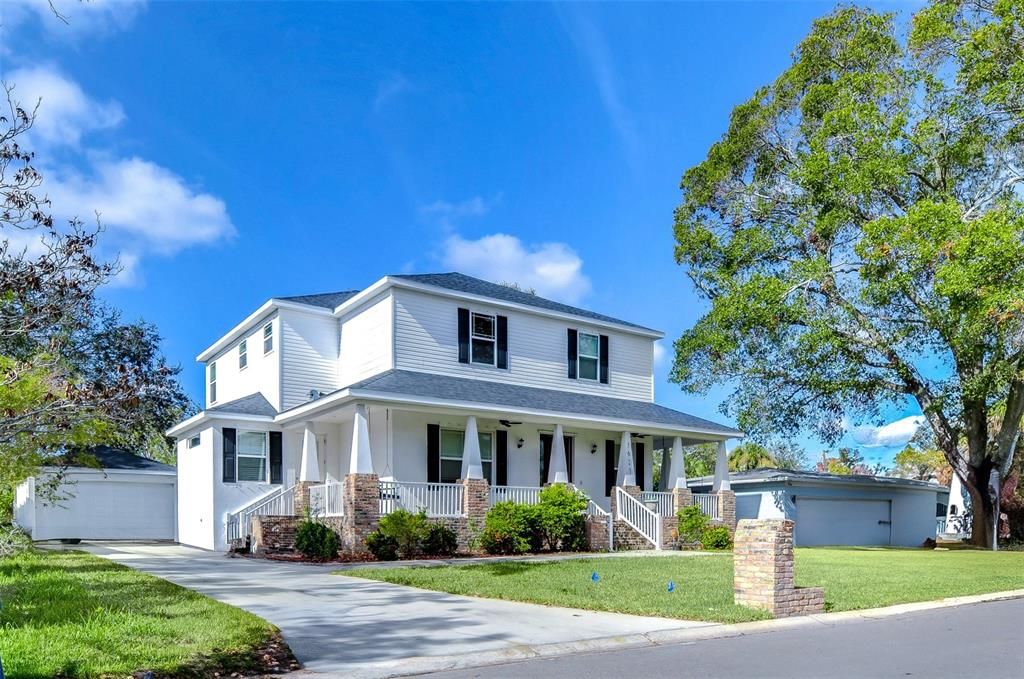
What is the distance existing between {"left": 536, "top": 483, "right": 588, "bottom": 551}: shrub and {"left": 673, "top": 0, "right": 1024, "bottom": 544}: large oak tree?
339 inches

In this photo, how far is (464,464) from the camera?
20719mm

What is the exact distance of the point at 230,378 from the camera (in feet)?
94.8

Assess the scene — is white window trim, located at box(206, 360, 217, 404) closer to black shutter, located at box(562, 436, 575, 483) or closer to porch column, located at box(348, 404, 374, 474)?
porch column, located at box(348, 404, 374, 474)

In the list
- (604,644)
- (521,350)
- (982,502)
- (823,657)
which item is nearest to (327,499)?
(521,350)

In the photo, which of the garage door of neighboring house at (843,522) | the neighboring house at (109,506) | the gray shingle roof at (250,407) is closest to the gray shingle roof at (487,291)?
the gray shingle roof at (250,407)

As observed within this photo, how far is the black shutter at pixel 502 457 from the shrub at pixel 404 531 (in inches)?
169

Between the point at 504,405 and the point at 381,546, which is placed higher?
the point at 504,405

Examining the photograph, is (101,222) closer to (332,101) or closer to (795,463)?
(332,101)

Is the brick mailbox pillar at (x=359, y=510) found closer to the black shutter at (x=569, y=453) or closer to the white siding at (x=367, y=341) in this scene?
the white siding at (x=367, y=341)


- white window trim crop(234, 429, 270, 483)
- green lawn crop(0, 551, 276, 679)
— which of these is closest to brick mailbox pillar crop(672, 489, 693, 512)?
white window trim crop(234, 429, 270, 483)

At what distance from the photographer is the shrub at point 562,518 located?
67.7 feet

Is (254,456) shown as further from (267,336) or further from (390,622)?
(390,622)

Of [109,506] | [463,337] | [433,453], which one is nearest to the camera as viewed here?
[433,453]

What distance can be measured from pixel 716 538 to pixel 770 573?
13832 millimetres
